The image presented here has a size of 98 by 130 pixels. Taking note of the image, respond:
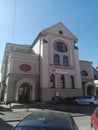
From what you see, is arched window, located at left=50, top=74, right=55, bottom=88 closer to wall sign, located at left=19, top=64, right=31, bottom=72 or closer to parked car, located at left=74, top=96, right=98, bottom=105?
wall sign, located at left=19, top=64, right=31, bottom=72

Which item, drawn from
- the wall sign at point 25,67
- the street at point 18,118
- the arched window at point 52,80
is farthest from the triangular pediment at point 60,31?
the street at point 18,118

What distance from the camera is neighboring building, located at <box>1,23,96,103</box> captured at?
25.7m

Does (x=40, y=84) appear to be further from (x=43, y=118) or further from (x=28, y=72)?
(x=43, y=118)

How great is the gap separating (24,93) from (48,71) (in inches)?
248

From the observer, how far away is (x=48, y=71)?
89.8ft

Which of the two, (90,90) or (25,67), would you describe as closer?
(25,67)

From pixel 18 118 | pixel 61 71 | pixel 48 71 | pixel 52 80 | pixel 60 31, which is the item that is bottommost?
pixel 18 118

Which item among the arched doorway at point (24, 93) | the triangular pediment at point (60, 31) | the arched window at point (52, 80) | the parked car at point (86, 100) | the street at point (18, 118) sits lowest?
the street at point (18, 118)

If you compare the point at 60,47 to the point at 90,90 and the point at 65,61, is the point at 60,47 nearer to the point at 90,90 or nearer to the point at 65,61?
the point at 65,61

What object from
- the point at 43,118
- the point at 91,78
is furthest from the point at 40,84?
the point at 43,118

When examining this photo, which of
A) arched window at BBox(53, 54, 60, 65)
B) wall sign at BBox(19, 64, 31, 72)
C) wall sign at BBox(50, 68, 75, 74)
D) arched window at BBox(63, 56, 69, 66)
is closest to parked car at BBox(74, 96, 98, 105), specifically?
wall sign at BBox(50, 68, 75, 74)

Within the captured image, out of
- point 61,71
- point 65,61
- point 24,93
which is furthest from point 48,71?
point 24,93

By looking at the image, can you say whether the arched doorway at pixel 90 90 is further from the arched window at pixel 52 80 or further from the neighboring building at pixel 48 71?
the arched window at pixel 52 80

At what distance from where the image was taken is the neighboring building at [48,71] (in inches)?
1011
